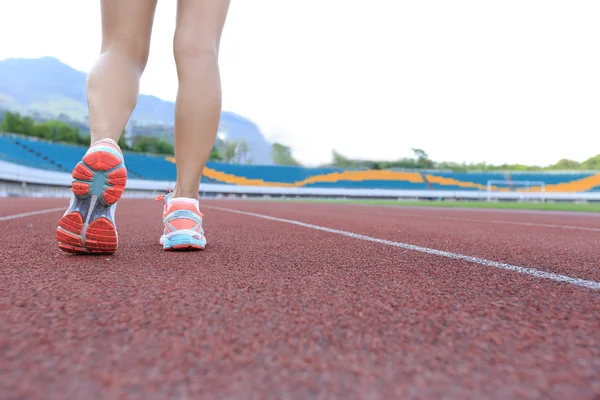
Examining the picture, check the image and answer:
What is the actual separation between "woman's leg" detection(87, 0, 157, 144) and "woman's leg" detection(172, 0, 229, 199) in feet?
0.45

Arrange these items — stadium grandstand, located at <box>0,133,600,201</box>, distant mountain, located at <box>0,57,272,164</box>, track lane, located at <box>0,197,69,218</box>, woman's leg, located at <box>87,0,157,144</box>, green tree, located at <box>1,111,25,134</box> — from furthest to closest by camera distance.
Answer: distant mountain, located at <box>0,57,272,164</box> → green tree, located at <box>1,111,25,134</box> → stadium grandstand, located at <box>0,133,600,201</box> → track lane, located at <box>0,197,69,218</box> → woman's leg, located at <box>87,0,157,144</box>

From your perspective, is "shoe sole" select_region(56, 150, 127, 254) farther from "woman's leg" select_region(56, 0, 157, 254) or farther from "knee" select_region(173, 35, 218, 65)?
"knee" select_region(173, 35, 218, 65)

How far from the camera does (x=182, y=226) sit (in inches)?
62.3

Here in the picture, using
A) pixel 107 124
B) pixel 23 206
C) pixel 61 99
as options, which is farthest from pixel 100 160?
pixel 61 99

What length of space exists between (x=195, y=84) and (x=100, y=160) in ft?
1.62

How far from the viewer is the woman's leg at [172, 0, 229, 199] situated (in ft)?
5.17

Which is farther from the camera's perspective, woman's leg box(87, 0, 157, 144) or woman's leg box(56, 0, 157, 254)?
woman's leg box(87, 0, 157, 144)

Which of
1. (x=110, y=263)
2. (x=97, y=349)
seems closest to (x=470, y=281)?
(x=97, y=349)

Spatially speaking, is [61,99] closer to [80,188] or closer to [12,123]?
[12,123]

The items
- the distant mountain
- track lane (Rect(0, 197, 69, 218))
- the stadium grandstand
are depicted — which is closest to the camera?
track lane (Rect(0, 197, 69, 218))

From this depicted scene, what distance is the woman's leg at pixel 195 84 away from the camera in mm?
1577

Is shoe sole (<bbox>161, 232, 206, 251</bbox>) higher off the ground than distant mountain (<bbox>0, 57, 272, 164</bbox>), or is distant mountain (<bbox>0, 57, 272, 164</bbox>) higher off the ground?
distant mountain (<bbox>0, 57, 272, 164</bbox>)

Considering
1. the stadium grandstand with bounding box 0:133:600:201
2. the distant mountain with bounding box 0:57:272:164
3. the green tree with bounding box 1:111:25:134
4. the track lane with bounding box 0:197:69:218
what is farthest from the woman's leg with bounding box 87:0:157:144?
the distant mountain with bounding box 0:57:272:164

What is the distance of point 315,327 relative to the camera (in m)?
0.69
